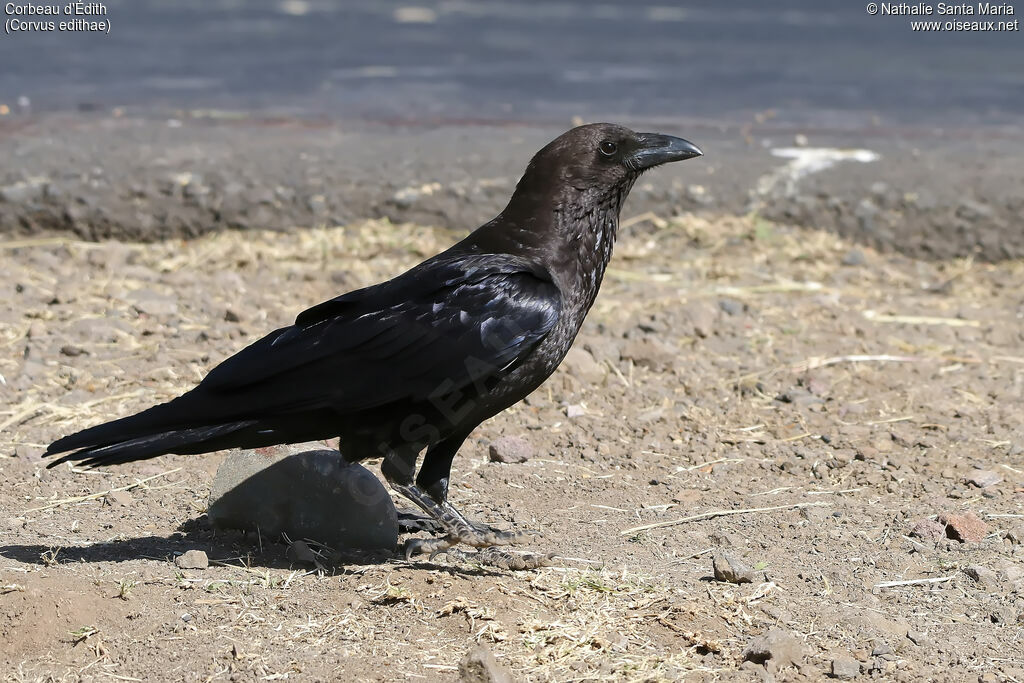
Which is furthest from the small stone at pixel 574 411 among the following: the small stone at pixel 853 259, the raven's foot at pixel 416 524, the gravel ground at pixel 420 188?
the small stone at pixel 853 259

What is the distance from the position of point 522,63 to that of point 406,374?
9.71 m

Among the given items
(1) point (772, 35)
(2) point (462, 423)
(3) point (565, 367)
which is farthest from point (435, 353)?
(1) point (772, 35)

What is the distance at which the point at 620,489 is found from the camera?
14.8 ft

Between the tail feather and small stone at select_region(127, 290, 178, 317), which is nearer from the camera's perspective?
the tail feather

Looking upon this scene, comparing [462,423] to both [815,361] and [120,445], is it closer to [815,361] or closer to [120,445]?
[120,445]

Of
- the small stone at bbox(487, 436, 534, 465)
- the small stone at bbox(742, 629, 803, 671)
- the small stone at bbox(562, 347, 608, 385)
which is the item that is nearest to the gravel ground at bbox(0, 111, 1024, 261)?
the small stone at bbox(562, 347, 608, 385)

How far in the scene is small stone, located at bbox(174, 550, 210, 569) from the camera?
3711 millimetres

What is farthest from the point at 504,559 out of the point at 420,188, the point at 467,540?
the point at 420,188

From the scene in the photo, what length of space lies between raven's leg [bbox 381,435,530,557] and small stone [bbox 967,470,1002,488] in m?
1.64

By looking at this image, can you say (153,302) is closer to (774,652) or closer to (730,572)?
(730,572)

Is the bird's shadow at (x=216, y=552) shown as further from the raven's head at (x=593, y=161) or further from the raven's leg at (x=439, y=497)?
the raven's head at (x=593, y=161)

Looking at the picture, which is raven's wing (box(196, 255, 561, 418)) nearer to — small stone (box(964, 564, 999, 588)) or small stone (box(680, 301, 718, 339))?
small stone (box(964, 564, 999, 588))

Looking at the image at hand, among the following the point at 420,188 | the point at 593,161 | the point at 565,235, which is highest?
the point at 593,161

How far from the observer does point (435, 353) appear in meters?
3.74
